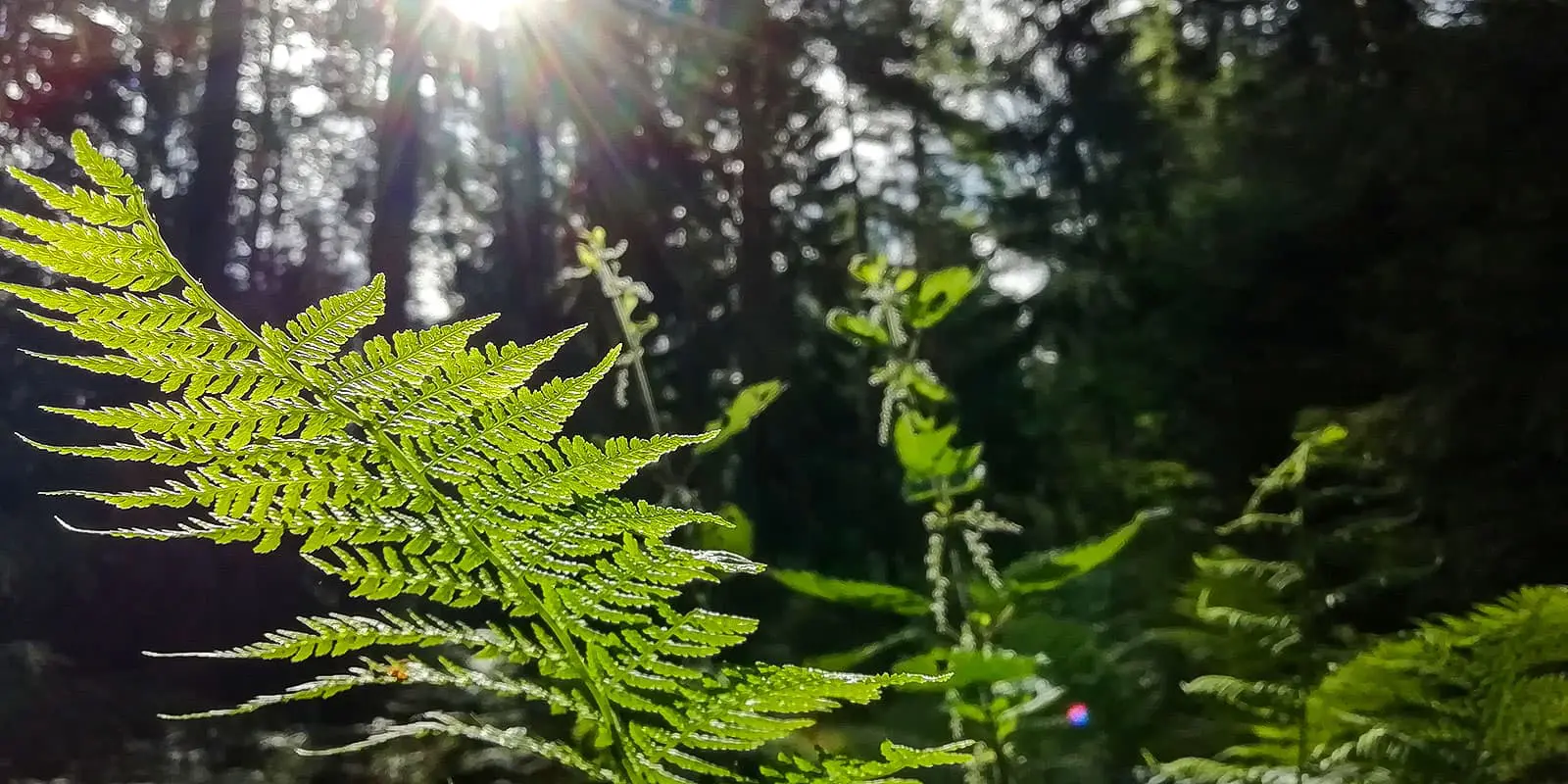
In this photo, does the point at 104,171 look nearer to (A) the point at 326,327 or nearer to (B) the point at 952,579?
(A) the point at 326,327

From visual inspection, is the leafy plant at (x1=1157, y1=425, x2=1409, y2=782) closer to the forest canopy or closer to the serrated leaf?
the forest canopy

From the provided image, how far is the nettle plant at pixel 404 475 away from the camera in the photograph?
0.42m

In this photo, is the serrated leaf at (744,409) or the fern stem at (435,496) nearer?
the fern stem at (435,496)

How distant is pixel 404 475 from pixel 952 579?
0.90 m

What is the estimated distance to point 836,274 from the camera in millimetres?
9531

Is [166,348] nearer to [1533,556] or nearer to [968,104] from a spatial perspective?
[1533,556]

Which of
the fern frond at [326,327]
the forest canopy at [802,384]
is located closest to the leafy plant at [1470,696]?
the forest canopy at [802,384]

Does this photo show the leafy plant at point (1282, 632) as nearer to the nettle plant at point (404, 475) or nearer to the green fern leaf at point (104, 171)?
the nettle plant at point (404, 475)

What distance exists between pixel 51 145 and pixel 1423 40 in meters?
6.65

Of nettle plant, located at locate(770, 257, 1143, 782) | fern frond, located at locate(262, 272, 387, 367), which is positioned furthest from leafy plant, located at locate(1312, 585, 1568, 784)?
fern frond, located at locate(262, 272, 387, 367)

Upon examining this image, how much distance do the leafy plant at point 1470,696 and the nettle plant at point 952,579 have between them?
517mm

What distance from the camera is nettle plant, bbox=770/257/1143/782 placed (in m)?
0.92

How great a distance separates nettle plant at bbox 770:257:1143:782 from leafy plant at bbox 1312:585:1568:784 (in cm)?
52

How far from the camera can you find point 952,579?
1238mm
